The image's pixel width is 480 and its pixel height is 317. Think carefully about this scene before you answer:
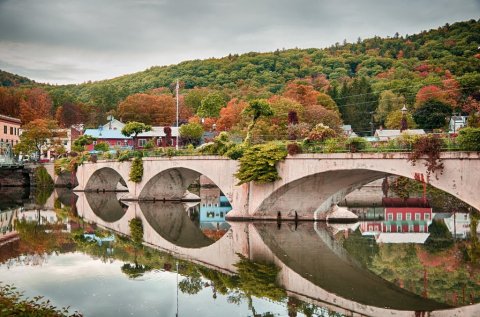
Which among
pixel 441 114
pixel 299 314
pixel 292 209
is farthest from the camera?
pixel 441 114

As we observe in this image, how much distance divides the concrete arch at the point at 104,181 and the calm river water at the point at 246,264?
26582 millimetres

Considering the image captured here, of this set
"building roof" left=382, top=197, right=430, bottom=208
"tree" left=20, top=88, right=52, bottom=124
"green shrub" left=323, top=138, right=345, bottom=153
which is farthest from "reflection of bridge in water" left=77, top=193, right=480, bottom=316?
"tree" left=20, top=88, right=52, bottom=124

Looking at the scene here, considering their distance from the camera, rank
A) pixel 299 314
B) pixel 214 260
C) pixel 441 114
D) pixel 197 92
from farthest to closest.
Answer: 1. pixel 197 92
2. pixel 441 114
3. pixel 214 260
4. pixel 299 314

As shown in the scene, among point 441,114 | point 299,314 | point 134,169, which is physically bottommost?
point 299,314

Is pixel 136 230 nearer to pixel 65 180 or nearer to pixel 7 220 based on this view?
pixel 7 220

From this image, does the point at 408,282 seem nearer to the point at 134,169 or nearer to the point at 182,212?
the point at 182,212

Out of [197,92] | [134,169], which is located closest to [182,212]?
[134,169]

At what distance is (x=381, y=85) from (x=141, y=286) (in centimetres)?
8048

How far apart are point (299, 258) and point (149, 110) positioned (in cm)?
8864

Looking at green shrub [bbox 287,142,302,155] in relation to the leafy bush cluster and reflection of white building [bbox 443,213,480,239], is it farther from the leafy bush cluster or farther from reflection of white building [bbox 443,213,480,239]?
reflection of white building [bbox 443,213,480,239]

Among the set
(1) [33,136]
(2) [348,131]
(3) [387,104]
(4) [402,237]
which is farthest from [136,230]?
(3) [387,104]

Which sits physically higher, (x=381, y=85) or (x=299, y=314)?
(x=381, y=85)

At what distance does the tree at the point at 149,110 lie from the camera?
370ft

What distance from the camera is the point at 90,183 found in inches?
2926
